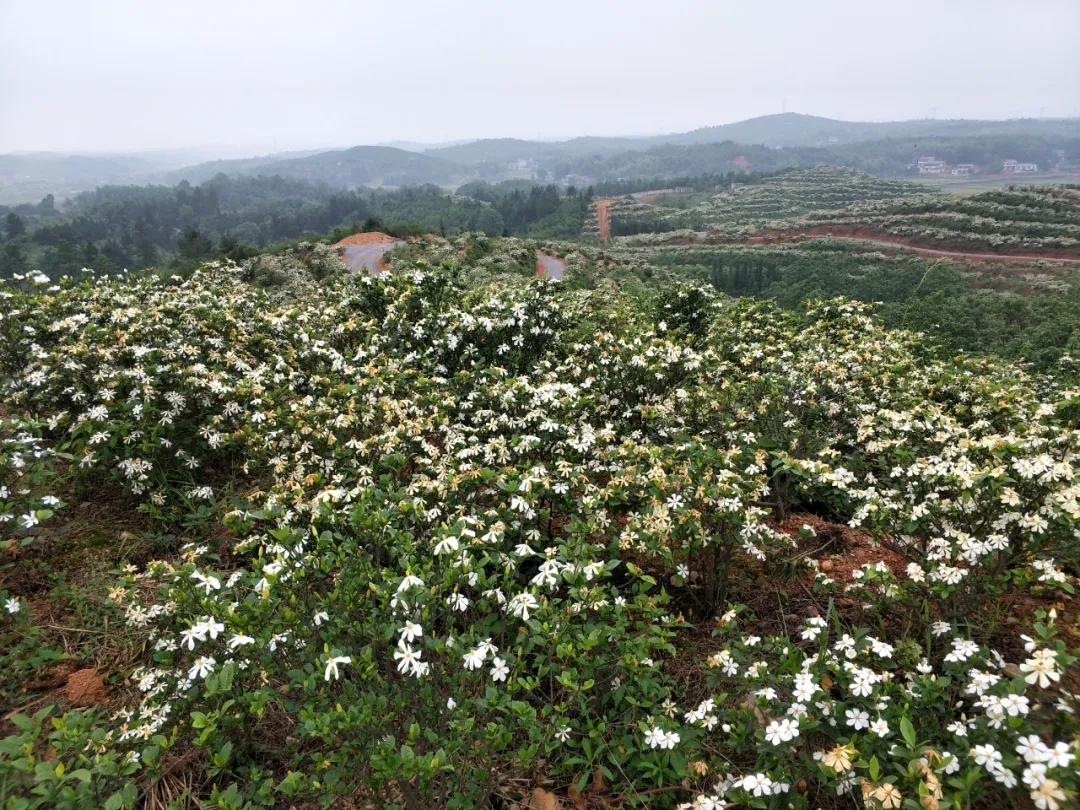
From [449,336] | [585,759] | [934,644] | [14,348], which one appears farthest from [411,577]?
[14,348]

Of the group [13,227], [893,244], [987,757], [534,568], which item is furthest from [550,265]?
[13,227]

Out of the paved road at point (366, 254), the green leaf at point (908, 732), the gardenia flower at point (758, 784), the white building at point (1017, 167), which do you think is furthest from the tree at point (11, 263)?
the white building at point (1017, 167)

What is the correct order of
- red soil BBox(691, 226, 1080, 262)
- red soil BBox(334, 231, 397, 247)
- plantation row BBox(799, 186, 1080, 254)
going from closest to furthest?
red soil BBox(334, 231, 397, 247)
red soil BBox(691, 226, 1080, 262)
plantation row BBox(799, 186, 1080, 254)

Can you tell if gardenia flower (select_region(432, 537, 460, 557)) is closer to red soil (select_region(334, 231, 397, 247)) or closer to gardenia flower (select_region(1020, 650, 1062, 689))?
gardenia flower (select_region(1020, 650, 1062, 689))

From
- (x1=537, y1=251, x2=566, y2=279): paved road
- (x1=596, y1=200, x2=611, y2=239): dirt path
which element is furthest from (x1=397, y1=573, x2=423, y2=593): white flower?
(x1=596, y1=200, x2=611, y2=239): dirt path

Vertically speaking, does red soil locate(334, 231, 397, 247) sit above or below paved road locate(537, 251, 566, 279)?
above

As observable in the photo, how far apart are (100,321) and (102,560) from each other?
3.22 meters

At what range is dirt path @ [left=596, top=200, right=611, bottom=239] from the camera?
336 feet

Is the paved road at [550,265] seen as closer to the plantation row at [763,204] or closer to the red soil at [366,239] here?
the red soil at [366,239]

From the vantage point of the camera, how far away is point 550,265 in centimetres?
4491

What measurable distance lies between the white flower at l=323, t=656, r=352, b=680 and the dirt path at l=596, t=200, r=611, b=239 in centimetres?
10076

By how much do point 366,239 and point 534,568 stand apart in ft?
156

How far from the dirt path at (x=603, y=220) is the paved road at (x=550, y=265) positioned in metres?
53.1

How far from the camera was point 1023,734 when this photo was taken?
2.15m
